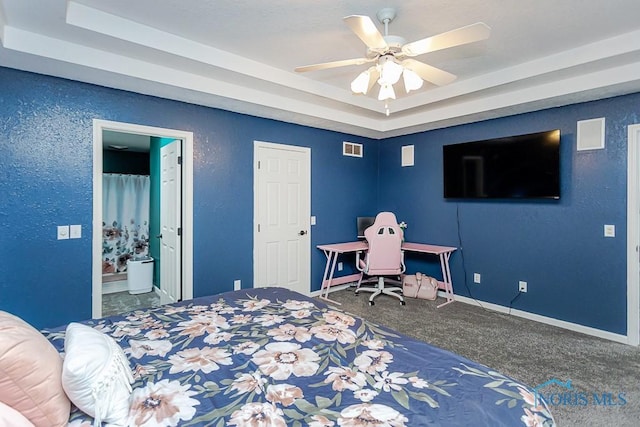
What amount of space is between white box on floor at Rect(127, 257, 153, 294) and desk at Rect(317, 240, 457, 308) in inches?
96.7

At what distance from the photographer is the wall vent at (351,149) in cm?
511

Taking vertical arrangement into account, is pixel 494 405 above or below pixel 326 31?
below

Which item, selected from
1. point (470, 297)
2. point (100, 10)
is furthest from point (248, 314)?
point (470, 297)

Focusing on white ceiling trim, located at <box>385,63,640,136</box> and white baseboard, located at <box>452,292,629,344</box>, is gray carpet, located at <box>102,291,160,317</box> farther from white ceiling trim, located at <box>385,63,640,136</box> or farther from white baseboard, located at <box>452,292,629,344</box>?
white ceiling trim, located at <box>385,63,640,136</box>

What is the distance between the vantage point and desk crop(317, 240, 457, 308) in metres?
4.48

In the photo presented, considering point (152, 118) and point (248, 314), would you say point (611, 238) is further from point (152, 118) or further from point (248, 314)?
point (152, 118)

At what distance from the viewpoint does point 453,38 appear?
1.99m

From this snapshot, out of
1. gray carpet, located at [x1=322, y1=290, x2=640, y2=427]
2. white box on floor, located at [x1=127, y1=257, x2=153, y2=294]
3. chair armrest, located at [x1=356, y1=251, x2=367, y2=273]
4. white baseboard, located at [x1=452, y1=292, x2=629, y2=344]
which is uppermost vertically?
chair armrest, located at [x1=356, y1=251, x2=367, y2=273]

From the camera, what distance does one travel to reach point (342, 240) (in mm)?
5137

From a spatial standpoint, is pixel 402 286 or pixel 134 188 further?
pixel 134 188

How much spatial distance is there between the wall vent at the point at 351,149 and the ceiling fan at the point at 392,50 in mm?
2431

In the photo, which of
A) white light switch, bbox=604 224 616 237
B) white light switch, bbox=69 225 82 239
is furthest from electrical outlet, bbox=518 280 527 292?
white light switch, bbox=69 225 82 239

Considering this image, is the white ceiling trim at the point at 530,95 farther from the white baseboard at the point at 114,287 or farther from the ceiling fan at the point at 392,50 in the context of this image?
the white baseboard at the point at 114,287

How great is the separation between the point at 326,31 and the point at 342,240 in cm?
311
